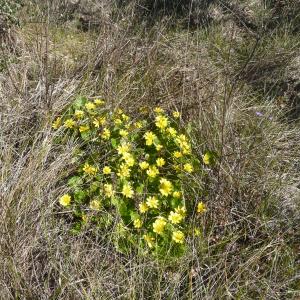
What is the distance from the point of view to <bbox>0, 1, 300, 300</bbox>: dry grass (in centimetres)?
198

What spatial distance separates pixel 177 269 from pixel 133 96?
1.43 meters

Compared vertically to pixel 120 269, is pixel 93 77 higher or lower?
higher

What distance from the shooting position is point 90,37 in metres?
3.76

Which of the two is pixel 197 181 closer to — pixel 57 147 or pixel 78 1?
pixel 57 147

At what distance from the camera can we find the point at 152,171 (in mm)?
2332

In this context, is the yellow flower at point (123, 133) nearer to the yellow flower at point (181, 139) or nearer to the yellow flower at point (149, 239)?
the yellow flower at point (181, 139)

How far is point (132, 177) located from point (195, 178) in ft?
1.20

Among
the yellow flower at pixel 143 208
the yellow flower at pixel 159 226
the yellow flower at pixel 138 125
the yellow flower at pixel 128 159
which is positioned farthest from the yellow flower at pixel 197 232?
the yellow flower at pixel 138 125

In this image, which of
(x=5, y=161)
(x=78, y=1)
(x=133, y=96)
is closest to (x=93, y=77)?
(x=133, y=96)

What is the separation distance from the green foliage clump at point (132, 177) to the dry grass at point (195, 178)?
3.3 inches

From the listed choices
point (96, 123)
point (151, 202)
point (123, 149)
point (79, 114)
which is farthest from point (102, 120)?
point (151, 202)

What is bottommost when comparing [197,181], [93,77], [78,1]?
[197,181]

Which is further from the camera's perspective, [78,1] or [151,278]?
[78,1]

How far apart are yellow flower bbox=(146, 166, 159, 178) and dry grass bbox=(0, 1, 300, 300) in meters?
0.33
